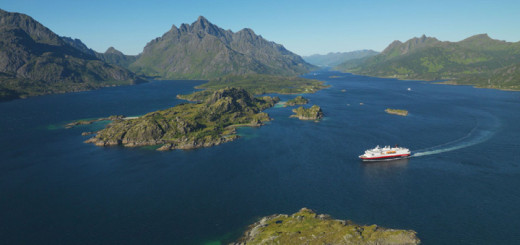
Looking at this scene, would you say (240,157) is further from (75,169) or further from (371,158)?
(75,169)

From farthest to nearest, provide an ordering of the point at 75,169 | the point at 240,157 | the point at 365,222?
the point at 240,157 < the point at 75,169 < the point at 365,222

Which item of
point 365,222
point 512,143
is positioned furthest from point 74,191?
point 512,143

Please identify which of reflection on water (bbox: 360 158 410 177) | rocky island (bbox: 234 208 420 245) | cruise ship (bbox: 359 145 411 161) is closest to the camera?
rocky island (bbox: 234 208 420 245)

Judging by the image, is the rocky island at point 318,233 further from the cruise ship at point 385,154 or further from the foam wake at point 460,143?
the foam wake at point 460,143

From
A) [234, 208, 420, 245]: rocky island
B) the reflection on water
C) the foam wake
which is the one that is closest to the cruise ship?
the reflection on water

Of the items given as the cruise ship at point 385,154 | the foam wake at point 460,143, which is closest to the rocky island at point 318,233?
the cruise ship at point 385,154

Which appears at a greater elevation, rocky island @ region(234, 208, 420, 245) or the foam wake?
the foam wake

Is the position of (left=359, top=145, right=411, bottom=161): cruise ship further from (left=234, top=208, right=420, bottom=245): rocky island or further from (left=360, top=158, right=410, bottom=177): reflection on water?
(left=234, top=208, right=420, bottom=245): rocky island

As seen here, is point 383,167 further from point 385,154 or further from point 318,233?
point 318,233
